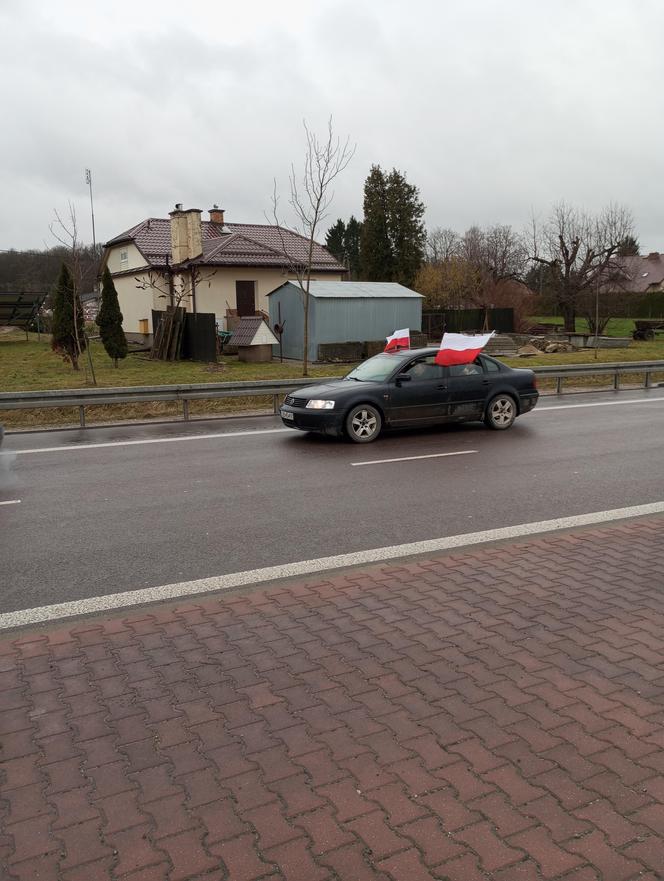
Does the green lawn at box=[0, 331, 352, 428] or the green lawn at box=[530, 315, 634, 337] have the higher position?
the green lawn at box=[530, 315, 634, 337]

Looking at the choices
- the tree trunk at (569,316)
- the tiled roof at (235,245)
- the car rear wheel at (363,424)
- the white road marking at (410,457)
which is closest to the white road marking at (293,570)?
the white road marking at (410,457)

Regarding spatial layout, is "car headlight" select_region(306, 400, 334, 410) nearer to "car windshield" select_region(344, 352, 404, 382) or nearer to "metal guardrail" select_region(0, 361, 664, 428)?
"car windshield" select_region(344, 352, 404, 382)

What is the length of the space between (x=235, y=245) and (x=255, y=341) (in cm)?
1039

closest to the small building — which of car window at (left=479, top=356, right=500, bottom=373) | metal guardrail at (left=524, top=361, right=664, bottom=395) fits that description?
metal guardrail at (left=524, top=361, right=664, bottom=395)

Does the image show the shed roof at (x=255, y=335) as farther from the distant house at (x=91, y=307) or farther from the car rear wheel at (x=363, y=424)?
the distant house at (x=91, y=307)

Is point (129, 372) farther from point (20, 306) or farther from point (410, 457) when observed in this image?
point (20, 306)

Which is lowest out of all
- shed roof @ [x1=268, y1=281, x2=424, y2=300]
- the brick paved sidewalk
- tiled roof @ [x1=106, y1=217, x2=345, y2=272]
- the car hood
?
the brick paved sidewalk

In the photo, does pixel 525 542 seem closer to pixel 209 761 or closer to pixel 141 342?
pixel 209 761

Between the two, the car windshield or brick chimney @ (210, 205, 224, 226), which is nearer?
the car windshield

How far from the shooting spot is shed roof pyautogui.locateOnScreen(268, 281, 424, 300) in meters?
26.5

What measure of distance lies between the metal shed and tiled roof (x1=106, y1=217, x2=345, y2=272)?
16.6ft

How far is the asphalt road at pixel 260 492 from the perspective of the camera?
21.0ft

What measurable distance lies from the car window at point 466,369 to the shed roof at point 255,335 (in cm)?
1479

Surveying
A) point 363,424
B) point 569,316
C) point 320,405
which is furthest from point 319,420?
point 569,316
